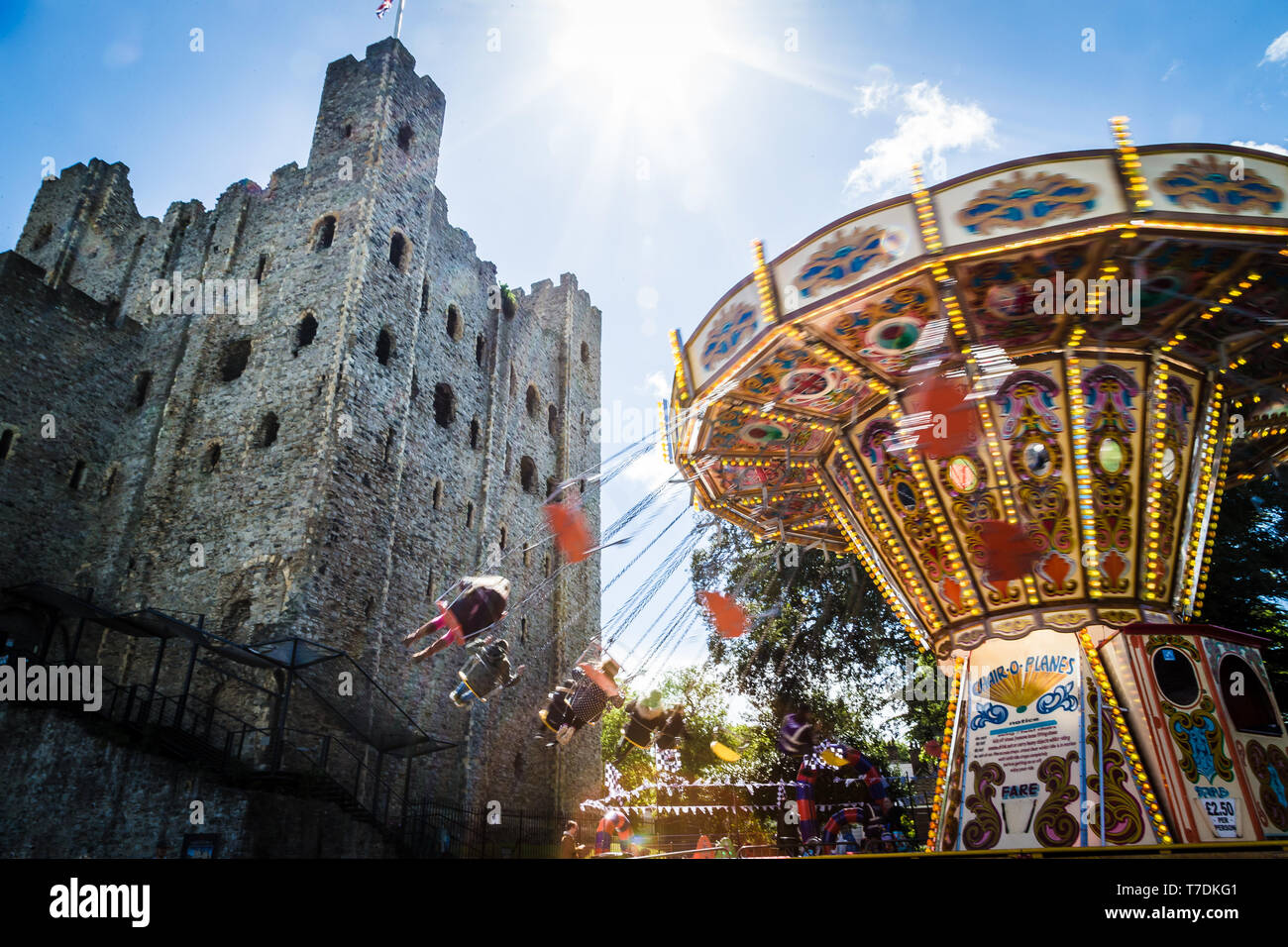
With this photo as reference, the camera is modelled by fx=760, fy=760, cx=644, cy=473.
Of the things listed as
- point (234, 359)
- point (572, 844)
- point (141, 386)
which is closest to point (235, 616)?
point (234, 359)

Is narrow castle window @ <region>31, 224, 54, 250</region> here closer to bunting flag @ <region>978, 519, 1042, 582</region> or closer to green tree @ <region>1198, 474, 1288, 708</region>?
bunting flag @ <region>978, 519, 1042, 582</region>

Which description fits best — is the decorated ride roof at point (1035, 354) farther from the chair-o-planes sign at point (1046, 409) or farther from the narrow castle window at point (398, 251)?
the narrow castle window at point (398, 251)

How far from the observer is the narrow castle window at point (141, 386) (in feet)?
56.5

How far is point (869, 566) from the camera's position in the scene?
8.56m

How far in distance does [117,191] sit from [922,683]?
82.1 ft

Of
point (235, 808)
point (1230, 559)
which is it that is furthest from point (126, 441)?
point (1230, 559)

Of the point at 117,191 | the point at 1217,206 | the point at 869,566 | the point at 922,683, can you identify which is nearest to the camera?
the point at 1217,206

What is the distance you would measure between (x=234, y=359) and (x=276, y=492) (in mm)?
4667

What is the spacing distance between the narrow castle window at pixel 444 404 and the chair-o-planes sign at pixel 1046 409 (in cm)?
1151

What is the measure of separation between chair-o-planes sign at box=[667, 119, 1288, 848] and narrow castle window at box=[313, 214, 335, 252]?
490 inches

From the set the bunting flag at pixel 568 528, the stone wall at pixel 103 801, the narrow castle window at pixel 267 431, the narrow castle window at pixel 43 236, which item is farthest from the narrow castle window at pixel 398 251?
the narrow castle window at pixel 43 236

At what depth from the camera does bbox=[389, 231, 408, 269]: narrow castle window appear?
17.6 meters

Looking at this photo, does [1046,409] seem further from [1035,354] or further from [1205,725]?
[1205,725]
